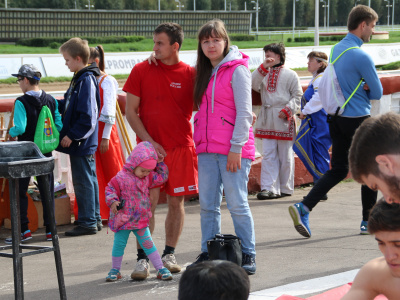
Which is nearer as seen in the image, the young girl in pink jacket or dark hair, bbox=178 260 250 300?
dark hair, bbox=178 260 250 300

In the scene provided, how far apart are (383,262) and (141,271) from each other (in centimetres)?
243

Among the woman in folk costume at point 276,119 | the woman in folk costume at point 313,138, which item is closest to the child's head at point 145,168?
the woman in folk costume at point 276,119

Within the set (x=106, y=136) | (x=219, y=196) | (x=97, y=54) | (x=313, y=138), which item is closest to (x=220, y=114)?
(x=219, y=196)

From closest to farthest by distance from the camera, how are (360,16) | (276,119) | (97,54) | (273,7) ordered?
(360,16), (97,54), (276,119), (273,7)

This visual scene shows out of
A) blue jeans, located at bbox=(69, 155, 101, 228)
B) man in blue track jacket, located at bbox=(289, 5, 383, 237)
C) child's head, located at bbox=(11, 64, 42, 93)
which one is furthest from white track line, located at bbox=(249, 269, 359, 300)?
child's head, located at bbox=(11, 64, 42, 93)

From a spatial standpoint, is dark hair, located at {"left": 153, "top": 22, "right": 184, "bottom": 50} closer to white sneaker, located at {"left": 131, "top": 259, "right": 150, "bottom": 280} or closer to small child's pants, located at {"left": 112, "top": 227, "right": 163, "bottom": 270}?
small child's pants, located at {"left": 112, "top": 227, "right": 163, "bottom": 270}

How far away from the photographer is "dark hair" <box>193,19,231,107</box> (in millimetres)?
5504

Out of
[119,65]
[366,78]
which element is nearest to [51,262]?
[366,78]

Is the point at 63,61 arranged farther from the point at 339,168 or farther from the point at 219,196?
the point at 219,196

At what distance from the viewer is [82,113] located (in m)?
7.00

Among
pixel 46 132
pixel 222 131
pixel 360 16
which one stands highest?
pixel 360 16

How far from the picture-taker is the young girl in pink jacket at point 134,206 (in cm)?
535

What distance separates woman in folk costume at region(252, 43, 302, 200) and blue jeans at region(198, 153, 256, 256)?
3.15 meters

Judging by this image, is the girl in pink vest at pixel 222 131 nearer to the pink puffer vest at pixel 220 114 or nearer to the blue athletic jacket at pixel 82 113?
the pink puffer vest at pixel 220 114
